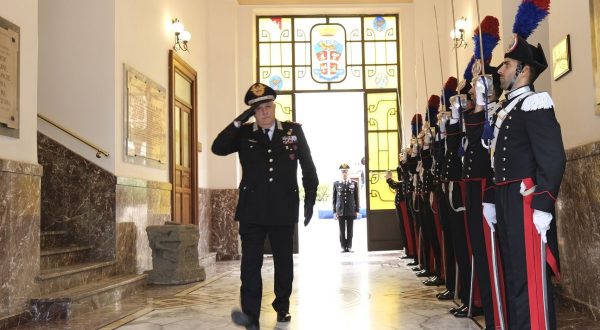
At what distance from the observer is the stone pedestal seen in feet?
19.3

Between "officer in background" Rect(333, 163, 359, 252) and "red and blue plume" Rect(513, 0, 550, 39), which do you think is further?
"officer in background" Rect(333, 163, 359, 252)

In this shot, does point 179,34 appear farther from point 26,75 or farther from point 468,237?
point 468,237

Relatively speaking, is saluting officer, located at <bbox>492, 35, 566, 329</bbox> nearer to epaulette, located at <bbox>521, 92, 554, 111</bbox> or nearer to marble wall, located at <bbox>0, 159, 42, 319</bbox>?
epaulette, located at <bbox>521, 92, 554, 111</bbox>

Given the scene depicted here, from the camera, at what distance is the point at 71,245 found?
18.0ft

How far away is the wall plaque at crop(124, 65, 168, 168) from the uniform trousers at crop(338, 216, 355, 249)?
4.00 meters

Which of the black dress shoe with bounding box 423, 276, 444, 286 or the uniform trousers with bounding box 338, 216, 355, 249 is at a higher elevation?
the uniform trousers with bounding box 338, 216, 355, 249

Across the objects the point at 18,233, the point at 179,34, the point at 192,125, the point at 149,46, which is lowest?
the point at 18,233

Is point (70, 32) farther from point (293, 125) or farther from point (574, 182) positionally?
point (574, 182)

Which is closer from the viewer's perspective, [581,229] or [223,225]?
[581,229]

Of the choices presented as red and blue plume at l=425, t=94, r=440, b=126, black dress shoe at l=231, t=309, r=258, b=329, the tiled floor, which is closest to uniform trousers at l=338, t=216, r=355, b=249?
the tiled floor

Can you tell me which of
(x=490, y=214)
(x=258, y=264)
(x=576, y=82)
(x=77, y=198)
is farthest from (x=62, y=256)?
(x=576, y=82)

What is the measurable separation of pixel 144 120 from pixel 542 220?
491 cm

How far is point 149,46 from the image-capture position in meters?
6.78

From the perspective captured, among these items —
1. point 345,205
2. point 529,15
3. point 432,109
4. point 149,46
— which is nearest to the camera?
point 529,15
